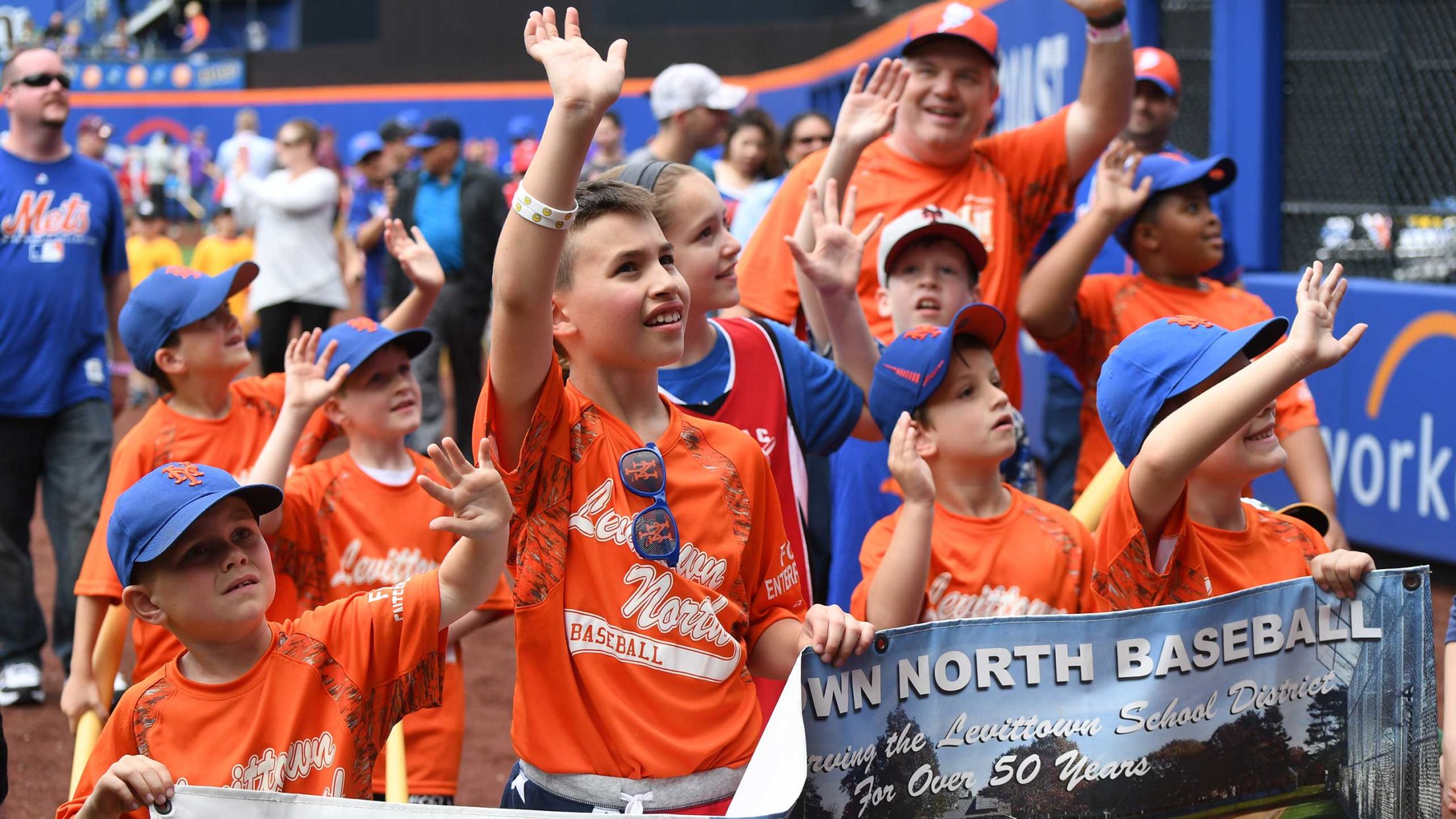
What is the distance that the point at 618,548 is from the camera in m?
2.57

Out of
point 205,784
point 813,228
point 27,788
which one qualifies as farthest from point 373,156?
point 205,784

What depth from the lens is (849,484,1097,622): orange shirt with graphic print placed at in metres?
3.23

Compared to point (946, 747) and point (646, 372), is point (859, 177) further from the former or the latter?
Result: point (946, 747)

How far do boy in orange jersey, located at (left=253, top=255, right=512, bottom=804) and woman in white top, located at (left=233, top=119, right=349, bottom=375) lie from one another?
215 inches

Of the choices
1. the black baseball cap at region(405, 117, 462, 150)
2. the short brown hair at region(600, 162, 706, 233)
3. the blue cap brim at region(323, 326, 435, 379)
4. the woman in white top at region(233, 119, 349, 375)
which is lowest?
the blue cap brim at region(323, 326, 435, 379)

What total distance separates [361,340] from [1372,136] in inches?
239

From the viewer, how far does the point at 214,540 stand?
2.85 m

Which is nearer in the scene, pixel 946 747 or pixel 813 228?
pixel 946 747

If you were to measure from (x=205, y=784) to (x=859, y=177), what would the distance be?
8.82ft

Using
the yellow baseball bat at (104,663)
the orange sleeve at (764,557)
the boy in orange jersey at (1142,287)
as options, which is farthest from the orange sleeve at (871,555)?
the yellow baseball bat at (104,663)

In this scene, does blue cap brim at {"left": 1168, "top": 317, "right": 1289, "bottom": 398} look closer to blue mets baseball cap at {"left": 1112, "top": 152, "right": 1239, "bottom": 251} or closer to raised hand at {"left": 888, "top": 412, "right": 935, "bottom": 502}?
raised hand at {"left": 888, "top": 412, "right": 935, "bottom": 502}

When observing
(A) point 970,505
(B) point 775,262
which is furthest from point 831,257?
(B) point 775,262

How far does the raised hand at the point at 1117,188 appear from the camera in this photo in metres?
4.23

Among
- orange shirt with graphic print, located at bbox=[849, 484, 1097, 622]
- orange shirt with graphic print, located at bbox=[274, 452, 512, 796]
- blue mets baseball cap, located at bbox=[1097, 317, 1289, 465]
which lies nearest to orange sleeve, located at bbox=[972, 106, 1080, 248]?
orange shirt with graphic print, located at bbox=[849, 484, 1097, 622]
